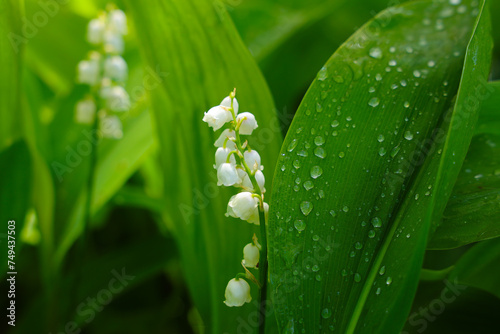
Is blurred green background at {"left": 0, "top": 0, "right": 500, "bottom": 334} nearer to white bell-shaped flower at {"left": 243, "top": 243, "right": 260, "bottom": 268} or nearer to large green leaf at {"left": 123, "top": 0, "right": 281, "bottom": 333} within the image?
large green leaf at {"left": 123, "top": 0, "right": 281, "bottom": 333}

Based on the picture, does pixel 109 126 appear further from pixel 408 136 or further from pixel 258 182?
pixel 408 136

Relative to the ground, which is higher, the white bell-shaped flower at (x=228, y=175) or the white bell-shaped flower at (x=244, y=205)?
the white bell-shaped flower at (x=228, y=175)

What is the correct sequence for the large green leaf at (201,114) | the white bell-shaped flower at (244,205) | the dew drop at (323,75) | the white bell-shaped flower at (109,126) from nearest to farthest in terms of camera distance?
the white bell-shaped flower at (244,205), the dew drop at (323,75), the large green leaf at (201,114), the white bell-shaped flower at (109,126)

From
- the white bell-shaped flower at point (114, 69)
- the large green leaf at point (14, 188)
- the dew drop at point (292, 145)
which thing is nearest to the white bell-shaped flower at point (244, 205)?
the dew drop at point (292, 145)

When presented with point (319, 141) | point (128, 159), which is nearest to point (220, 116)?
point (319, 141)

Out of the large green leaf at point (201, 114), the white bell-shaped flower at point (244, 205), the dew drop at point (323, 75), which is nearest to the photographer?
the white bell-shaped flower at point (244, 205)

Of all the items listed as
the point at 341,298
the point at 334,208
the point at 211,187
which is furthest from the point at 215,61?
the point at 341,298

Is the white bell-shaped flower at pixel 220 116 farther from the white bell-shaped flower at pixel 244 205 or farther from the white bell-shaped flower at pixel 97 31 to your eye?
the white bell-shaped flower at pixel 97 31
